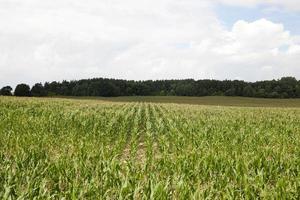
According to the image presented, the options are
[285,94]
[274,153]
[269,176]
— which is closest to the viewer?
[269,176]

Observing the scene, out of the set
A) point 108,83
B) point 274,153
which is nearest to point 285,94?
point 108,83

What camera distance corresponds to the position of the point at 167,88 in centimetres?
16738

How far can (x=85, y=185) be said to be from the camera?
6.73 metres

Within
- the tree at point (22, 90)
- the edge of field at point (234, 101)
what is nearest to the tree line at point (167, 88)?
the tree at point (22, 90)

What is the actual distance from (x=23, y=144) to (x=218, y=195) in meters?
6.29

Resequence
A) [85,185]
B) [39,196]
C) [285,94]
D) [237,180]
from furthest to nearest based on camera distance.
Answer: [285,94] < [237,180] < [85,185] < [39,196]

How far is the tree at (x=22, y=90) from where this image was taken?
113 m

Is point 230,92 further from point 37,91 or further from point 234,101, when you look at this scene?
point 37,91

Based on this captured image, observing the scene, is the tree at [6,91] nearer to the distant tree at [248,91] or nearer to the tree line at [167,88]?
the tree line at [167,88]

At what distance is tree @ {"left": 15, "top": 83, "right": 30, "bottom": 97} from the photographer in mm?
112800

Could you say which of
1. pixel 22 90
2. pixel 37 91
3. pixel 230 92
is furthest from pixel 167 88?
pixel 22 90

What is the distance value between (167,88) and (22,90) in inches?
2673

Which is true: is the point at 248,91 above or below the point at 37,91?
above

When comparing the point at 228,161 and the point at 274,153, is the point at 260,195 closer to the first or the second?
the point at 228,161
